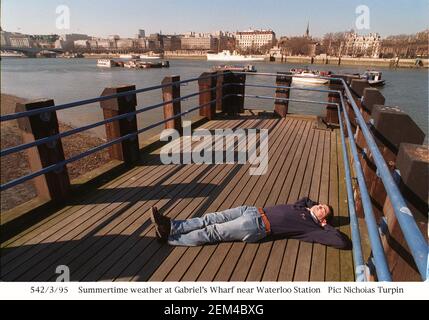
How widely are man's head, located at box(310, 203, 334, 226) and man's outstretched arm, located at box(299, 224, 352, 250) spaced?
2.7 inches

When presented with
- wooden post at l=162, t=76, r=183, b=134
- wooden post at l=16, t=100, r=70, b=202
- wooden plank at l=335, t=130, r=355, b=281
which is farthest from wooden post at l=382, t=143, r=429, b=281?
wooden post at l=162, t=76, r=183, b=134

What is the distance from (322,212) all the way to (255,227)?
73cm

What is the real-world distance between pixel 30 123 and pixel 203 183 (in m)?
2.26

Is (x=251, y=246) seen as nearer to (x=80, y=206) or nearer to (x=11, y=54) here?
(x=80, y=206)

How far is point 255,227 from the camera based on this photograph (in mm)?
2836

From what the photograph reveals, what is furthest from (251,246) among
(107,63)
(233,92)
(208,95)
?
(107,63)

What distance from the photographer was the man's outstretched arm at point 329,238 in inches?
107

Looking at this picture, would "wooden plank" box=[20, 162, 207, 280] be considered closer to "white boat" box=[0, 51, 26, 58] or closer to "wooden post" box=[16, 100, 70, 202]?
"wooden post" box=[16, 100, 70, 202]

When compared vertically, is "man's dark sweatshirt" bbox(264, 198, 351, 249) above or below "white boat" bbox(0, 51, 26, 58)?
below

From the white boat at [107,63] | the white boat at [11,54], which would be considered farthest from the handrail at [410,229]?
the white boat at [11,54]

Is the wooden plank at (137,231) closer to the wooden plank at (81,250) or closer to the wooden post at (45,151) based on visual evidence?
the wooden plank at (81,250)

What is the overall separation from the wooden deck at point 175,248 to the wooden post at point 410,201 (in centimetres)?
78

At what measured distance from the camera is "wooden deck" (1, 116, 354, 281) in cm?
247
